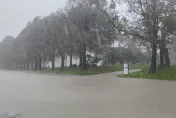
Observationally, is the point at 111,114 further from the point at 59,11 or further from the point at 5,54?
the point at 5,54

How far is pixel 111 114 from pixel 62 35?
3760cm

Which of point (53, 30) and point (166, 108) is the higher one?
point (53, 30)

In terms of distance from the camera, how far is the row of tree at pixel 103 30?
28078mm

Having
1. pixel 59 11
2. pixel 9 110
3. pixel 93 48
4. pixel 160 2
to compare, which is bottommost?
pixel 9 110

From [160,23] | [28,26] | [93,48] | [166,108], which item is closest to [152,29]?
[160,23]

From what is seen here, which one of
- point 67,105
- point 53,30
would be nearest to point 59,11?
point 53,30

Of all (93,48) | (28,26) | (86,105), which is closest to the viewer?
(86,105)

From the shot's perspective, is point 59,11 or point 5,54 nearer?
point 59,11

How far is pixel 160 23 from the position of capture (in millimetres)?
28344

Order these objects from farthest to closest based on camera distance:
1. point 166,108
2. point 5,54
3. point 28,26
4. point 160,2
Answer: point 5,54 < point 28,26 < point 160,2 < point 166,108

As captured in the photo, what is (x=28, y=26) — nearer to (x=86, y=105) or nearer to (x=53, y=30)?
(x=53, y=30)

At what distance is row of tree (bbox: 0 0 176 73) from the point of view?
1105 inches

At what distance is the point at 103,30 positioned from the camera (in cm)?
4228

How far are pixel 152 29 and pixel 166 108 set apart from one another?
19.1 meters
